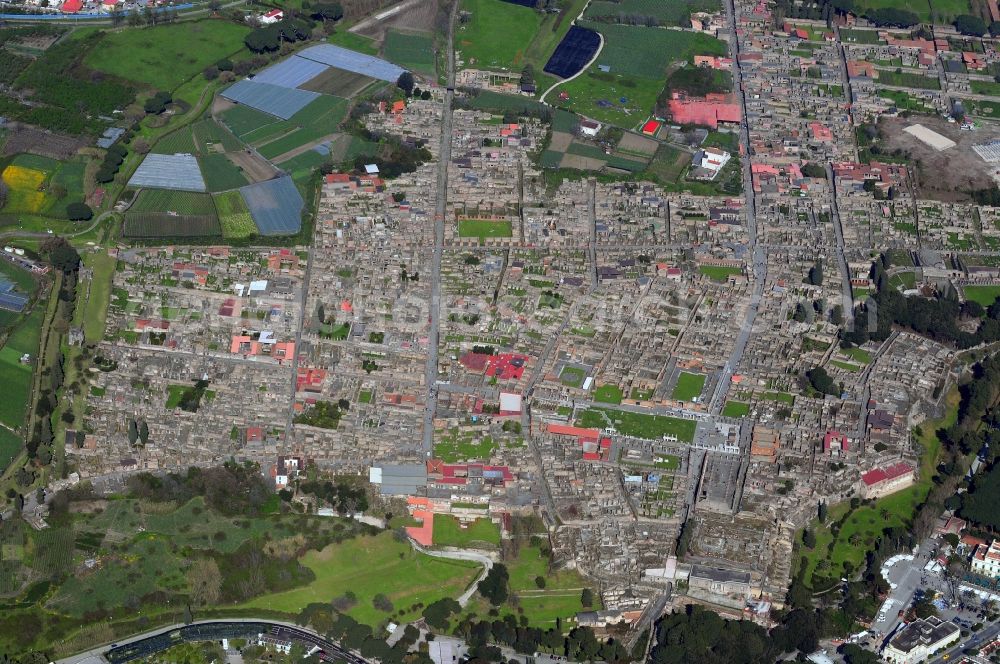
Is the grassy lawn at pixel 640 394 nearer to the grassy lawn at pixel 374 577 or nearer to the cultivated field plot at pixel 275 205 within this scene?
the grassy lawn at pixel 374 577

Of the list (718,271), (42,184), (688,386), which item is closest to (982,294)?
(718,271)

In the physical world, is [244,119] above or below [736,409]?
above

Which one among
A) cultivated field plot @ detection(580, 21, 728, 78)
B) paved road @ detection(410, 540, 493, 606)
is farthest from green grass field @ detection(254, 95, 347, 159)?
paved road @ detection(410, 540, 493, 606)

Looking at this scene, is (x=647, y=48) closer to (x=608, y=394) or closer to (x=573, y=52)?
(x=573, y=52)

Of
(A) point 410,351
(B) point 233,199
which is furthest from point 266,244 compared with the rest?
(A) point 410,351

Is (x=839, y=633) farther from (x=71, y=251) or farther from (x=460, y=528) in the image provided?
(x=71, y=251)

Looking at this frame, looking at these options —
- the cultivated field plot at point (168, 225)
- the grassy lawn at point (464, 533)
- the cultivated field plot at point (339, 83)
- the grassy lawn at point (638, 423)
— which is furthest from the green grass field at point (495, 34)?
the grassy lawn at point (464, 533)

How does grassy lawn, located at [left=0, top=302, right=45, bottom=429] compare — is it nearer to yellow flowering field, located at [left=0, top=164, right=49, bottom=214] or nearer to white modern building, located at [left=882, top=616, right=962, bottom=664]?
yellow flowering field, located at [left=0, top=164, right=49, bottom=214]
